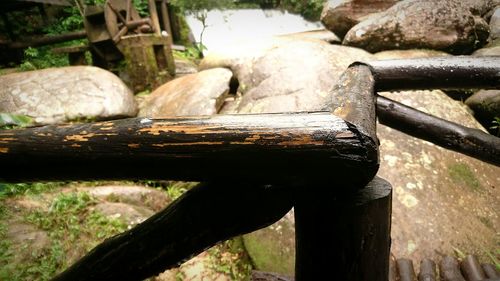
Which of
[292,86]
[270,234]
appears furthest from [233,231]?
[292,86]

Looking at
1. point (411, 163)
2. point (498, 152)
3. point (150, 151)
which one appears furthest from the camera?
point (411, 163)

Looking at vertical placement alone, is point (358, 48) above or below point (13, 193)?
above

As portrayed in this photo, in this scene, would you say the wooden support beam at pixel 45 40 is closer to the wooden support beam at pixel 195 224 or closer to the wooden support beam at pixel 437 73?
the wooden support beam at pixel 437 73

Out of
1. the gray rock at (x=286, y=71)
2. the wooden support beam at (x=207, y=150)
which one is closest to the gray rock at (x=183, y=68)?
the gray rock at (x=286, y=71)

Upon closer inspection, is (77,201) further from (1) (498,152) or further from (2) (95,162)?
(1) (498,152)

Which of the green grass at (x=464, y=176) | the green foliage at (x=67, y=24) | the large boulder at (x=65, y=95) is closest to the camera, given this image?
the green grass at (x=464, y=176)

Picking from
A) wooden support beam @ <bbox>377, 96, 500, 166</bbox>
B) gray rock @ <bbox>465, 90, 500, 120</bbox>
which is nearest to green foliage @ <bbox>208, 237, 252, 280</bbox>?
wooden support beam @ <bbox>377, 96, 500, 166</bbox>

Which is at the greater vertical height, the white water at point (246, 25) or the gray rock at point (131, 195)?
the white water at point (246, 25)

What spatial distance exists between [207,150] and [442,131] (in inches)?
94.4

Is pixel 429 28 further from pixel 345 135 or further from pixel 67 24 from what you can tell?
pixel 67 24

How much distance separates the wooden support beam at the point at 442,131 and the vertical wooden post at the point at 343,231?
179 centimetres

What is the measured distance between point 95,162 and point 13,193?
4.04 meters

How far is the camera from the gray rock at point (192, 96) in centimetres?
565

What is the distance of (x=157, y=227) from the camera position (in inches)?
35.9
